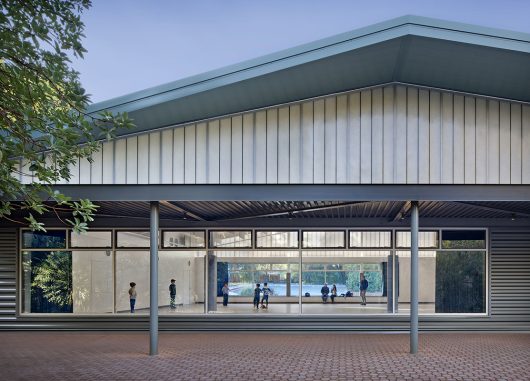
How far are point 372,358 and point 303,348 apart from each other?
1804mm

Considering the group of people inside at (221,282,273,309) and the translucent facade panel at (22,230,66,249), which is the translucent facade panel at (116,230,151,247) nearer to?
the translucent facade panel at (22,230,66,249)

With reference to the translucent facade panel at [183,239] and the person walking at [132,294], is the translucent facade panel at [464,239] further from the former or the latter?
the person walking at [132,294]

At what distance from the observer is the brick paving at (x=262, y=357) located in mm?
9875

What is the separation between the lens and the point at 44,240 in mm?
15641

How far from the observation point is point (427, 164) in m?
11.3

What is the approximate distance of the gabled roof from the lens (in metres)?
9.91

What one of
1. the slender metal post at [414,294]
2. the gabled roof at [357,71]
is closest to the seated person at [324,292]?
the slender metal post at [414,294]

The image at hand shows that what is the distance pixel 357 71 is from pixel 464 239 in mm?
7011

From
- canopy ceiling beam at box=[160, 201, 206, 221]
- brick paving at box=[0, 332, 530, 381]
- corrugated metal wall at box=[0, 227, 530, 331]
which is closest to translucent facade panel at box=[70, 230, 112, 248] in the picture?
corrugated metal wall at box=[0, 227, 530, 331]

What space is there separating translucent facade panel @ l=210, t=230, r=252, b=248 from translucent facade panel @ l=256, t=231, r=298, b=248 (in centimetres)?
31

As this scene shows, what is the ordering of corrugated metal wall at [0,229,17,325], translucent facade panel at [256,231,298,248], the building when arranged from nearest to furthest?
the building < corrugated metal wall at [0,229,17,325] < translucent facade panel at [256,231,298,248]

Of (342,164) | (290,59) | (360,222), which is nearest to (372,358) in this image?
(342,164)

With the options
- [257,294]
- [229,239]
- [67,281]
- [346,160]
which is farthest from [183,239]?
[346,160]

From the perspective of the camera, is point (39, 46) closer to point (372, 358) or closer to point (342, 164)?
point (342, 164)
